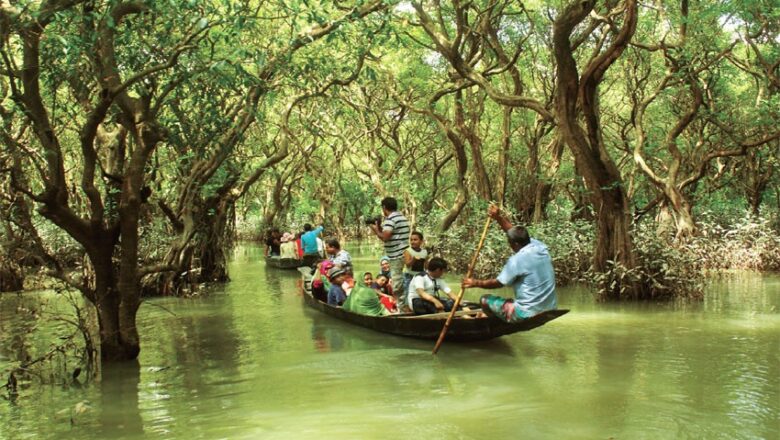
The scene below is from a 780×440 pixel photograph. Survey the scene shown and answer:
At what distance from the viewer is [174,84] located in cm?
802

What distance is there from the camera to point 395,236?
11.5m

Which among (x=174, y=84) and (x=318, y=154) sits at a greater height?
(x=318, y=154)

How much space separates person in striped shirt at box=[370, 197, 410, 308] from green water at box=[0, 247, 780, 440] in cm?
107

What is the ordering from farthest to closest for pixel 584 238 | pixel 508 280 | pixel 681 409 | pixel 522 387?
pixel 584 238, pixel 508 280, pixel 522 387, pixel 681 409

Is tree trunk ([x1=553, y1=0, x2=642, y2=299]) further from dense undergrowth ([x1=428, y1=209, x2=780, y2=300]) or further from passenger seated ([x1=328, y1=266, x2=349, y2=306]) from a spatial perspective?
passenger seated ([x1=328, y1=266, x2=349, y2=306])

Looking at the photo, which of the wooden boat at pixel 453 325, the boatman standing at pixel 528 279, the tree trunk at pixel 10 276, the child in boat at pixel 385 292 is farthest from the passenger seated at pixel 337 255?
the tree trunk at pixel 10 276

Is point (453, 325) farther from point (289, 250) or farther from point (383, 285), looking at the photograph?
point (289, 250)

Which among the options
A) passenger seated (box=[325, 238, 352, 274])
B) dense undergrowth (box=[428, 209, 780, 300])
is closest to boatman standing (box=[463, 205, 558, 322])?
dense undergrowth (box=[428, 209, 780, 300])

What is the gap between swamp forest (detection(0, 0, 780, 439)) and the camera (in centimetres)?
705

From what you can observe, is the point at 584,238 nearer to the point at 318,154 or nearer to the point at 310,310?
the point at 310,310

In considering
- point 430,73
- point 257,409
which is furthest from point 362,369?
point 430,73

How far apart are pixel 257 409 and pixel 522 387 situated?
2.68 metres

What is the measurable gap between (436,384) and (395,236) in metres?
3.84

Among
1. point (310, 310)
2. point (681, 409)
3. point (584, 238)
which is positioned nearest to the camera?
point (681, 409)
